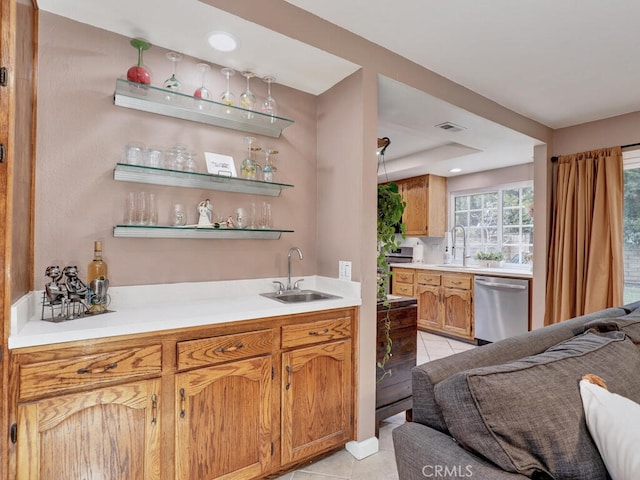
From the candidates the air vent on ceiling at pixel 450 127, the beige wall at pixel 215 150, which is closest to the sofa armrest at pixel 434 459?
the beige wall at pixel 215 150

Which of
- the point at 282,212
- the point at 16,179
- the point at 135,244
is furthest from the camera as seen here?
the point at 282,212

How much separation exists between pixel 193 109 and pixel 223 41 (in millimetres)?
403

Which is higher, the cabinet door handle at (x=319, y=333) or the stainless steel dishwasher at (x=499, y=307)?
the cabinet door handle at (x=319, y=333)

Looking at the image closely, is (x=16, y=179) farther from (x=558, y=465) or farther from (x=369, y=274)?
(x=558, y=465)

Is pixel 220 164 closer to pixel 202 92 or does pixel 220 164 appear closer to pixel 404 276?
pixel 202 92

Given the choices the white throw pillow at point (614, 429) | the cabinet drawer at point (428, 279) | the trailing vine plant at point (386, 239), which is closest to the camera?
the white throw pillow at point (614, 429)

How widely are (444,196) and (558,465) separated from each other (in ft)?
16.4

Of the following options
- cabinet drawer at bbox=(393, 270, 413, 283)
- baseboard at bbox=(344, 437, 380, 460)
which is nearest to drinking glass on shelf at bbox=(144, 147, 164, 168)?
baseboard at bbox=(344, 437, 380, 460)

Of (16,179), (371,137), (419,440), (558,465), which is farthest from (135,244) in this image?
(558,465)

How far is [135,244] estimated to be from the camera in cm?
191

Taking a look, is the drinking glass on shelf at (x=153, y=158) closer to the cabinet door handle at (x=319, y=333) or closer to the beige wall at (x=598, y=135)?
the cabinet door handle at (x=319, y=333)

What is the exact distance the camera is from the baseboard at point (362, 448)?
2.09 metres

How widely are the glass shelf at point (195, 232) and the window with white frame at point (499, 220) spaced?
12.1 ft

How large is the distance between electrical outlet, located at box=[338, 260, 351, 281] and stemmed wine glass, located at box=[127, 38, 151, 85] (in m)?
1.51
